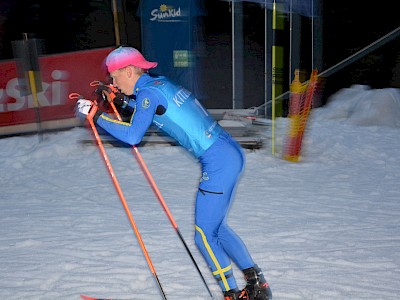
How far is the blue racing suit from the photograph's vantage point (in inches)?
137

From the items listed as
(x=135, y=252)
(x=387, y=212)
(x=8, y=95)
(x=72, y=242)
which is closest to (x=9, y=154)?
(x=8, y=95)

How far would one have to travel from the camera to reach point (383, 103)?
41.4 feet

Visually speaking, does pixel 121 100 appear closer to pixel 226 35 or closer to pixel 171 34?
pixel 171 34

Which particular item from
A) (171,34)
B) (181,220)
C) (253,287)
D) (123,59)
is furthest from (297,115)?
(123,59)

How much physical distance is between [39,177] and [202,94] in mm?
6218

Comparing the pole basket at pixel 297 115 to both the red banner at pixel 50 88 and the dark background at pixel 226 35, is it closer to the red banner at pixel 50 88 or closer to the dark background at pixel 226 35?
the red banner at pixel 50 88

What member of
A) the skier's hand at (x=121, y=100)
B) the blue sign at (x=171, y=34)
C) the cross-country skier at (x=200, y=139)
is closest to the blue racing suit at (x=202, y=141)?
the cross-country skier at (x=200, y=139)

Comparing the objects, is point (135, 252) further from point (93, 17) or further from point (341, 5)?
point (341, 5)

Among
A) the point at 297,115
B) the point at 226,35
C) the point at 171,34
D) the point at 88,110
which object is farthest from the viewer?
the point at 226,35

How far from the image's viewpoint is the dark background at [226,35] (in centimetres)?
1309

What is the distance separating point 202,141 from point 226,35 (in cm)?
1092

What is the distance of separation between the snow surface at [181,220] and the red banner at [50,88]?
0.37 meters

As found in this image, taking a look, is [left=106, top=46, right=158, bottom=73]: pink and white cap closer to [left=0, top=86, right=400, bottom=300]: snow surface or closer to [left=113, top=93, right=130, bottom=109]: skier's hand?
[left=113, top=93, right=130, bottom=109]: skier's hand

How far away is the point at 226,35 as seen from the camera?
14.1m
